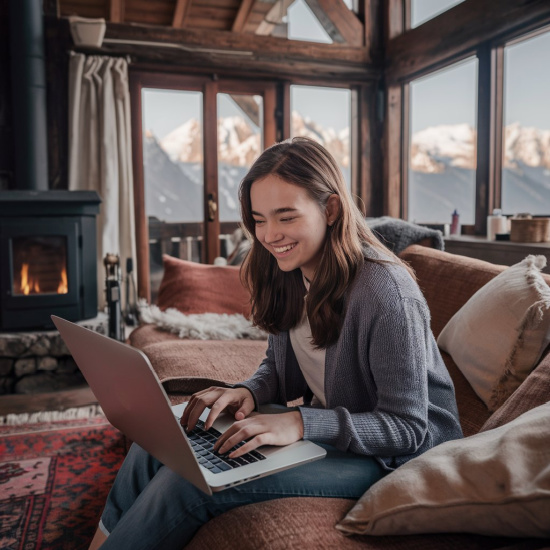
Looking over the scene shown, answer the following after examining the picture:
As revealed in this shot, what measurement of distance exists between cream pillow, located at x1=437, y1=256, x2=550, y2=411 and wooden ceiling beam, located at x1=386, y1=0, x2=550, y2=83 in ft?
7.73

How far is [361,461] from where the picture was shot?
1051 millimetres

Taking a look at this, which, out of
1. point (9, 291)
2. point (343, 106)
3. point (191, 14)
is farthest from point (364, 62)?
point (9, 291)

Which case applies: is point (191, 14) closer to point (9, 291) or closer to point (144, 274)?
point (144, 274)

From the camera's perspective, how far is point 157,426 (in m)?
0.92

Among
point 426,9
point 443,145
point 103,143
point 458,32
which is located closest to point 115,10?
point 103,143

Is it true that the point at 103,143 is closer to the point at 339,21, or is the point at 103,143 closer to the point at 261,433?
the point at 339,21

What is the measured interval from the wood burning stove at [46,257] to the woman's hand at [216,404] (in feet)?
7.50

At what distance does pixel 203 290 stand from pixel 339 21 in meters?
3.13

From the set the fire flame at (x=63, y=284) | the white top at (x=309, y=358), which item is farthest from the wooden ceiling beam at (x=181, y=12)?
the white top at (x=309, y=358)

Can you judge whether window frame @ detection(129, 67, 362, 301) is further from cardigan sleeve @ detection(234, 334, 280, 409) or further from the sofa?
cardigan sleeve @ detection(234, 334, 280, 409)

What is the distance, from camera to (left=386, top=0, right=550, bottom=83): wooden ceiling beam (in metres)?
3.33

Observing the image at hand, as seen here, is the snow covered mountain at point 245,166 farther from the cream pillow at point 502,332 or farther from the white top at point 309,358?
the white top at point 309,358

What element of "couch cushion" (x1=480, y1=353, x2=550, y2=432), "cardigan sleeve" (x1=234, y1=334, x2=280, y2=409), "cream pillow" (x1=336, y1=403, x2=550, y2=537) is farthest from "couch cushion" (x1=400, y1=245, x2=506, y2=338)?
"cream pillow" (x1=336, y1=403, x2=550, y2=537)

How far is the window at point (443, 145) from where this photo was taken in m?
4.11
